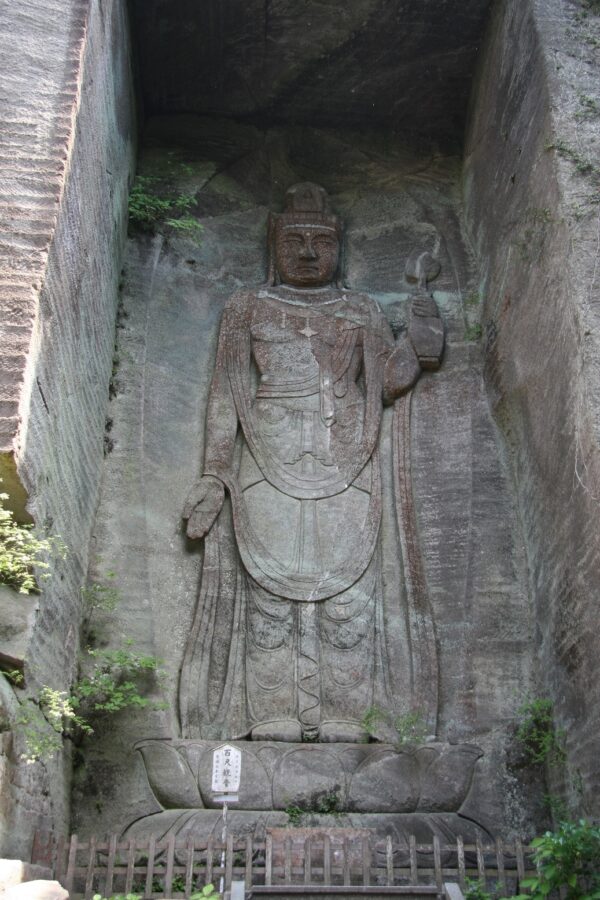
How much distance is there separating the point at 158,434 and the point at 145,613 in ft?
4.23

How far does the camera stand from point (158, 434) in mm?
7242

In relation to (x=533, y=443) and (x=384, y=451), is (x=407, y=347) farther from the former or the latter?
(x=533, y=443)

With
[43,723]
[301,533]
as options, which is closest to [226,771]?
[43,723]

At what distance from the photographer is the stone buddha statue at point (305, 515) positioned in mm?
6418

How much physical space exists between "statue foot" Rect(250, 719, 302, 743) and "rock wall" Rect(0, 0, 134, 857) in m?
1.07

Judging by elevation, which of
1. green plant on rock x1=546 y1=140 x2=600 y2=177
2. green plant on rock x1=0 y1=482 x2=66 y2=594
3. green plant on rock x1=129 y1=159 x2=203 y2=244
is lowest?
green plant on rock x1=0 y1=482 x2=66 y2=594

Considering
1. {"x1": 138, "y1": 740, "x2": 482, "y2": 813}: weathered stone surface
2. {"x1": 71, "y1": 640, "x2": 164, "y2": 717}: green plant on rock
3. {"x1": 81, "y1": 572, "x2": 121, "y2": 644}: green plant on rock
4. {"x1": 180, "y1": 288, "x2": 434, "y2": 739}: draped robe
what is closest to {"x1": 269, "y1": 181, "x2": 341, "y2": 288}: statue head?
{"x1": 180, "y1": 288, "x2": 434, "y2": 739}: draped robe

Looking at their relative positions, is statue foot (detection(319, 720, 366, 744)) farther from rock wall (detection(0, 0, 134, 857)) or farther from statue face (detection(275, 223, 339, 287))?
statue face (detection(275, 223, 339, 287))

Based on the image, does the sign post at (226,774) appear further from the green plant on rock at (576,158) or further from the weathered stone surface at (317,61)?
the weathered stone surface at (317,61)

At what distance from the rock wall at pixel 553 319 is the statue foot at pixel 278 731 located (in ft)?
4.67

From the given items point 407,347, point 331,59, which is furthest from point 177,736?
point 331,59

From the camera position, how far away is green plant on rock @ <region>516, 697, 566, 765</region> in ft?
19.8

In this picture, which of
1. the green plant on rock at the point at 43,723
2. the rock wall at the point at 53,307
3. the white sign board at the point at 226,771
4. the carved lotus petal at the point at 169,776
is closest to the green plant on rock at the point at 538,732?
the white sign board at the point at 226,771

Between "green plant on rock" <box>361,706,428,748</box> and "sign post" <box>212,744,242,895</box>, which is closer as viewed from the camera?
"sign post" <box>212,744,242,895</box>
